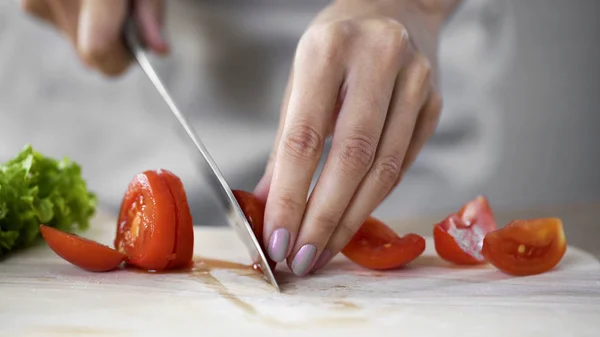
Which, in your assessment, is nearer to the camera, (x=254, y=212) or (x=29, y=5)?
(x=254, y=212)

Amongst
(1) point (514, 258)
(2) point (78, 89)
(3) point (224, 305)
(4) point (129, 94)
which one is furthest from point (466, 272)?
(2) point (78, 89)

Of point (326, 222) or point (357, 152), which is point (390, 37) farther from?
point (326, 222)

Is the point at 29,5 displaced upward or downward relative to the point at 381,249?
upward

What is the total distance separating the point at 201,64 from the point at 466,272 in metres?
1.28

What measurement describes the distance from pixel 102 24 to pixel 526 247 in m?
1.27

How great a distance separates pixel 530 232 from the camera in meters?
1.44

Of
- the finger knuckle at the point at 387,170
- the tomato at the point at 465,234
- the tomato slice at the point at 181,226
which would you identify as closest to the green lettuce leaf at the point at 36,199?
the tomato slice at the point at 181,226

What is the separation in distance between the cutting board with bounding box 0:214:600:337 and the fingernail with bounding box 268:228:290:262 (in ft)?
0.22

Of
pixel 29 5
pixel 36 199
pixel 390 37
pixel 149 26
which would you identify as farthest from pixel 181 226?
pixel 29 5

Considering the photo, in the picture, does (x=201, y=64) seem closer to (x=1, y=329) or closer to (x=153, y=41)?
(x=153, y=41)

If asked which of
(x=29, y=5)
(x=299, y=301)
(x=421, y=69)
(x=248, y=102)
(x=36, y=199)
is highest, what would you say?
(x=29, y=5)

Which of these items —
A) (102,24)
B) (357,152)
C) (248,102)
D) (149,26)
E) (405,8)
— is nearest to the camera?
(357,152)

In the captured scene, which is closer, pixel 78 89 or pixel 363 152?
pixel 363 152

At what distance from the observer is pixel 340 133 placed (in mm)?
1364
